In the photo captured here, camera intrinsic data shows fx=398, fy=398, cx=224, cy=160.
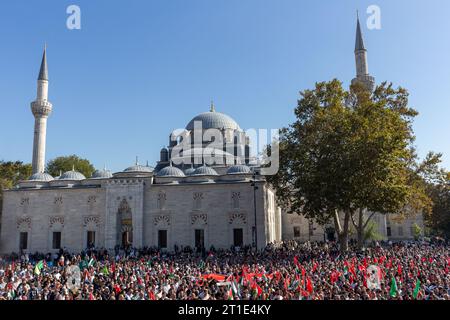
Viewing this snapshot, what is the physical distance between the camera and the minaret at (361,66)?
35.7 meters

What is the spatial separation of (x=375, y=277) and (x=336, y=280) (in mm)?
1394

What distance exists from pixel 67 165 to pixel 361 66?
37.8 metres

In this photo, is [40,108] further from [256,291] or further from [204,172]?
[256,291]

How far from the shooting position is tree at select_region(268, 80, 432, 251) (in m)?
24.2

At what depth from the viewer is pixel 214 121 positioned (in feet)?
155

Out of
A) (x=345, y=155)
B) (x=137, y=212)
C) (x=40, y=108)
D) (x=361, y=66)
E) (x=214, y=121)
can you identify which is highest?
(x=361, y=66)

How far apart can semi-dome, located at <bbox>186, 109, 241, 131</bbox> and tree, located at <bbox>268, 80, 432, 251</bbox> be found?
18.4 meters

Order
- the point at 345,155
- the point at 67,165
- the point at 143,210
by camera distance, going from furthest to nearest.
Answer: the point at 67,165
the point at 143,210
the point at 345,155

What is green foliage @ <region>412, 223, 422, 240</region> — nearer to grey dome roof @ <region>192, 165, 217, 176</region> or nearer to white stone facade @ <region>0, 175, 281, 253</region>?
white stone facade @ <region>0, 175, 281, 253</region>

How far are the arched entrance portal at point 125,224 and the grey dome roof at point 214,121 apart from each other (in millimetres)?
16867

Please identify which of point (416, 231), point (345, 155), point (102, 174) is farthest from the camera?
point (416, 231)

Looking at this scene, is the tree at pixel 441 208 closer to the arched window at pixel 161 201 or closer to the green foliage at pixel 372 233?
the green foliage at pixel 372 233

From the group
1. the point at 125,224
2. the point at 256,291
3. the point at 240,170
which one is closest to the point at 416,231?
the point at 240,170

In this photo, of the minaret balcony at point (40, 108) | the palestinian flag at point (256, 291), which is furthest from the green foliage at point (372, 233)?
the minaret balcony at point (40, 108)
